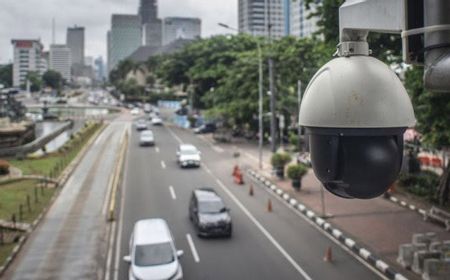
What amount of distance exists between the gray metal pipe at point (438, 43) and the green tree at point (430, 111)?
15.6 metres

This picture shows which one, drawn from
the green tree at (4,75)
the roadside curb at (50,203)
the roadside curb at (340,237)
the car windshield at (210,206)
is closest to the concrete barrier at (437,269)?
the roadside curb at (340,237)

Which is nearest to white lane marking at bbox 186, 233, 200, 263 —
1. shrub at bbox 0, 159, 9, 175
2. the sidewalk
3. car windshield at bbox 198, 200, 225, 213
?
car windshield at bbox 198, 200, 225, 213

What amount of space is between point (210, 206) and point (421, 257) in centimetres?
774

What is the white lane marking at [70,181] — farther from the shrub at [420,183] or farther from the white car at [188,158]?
the shrub at [420,183]

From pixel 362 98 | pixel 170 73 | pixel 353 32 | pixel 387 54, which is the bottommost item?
pixel 362 98

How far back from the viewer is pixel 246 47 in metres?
57.0

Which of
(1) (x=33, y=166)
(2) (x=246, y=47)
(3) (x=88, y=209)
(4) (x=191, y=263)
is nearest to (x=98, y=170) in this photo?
(1) (x=33, y=166)

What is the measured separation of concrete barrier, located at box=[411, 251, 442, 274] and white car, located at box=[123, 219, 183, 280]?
6051 mm

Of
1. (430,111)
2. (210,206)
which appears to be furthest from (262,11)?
(210,206)

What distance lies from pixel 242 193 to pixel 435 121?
413 inches

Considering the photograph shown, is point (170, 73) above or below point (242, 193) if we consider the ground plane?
above

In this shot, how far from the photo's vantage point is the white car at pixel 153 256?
1288 centimetres

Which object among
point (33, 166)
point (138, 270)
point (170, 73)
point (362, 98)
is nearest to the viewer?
point (362, 98)

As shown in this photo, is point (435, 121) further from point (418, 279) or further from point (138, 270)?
point (138, 270)
